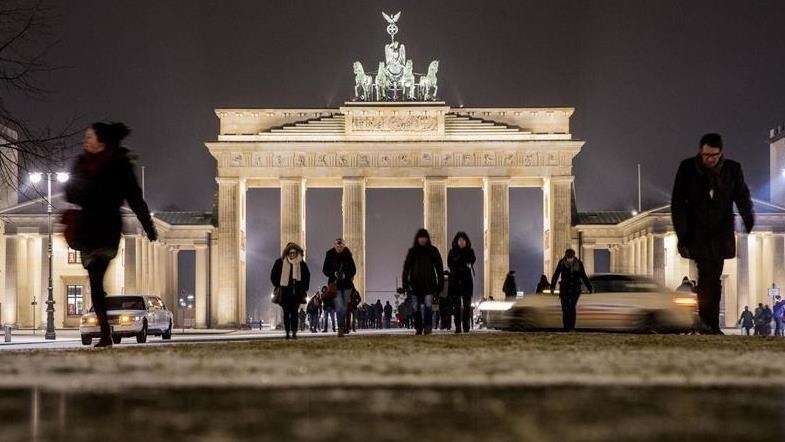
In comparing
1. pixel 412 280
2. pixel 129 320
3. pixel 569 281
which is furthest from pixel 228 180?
pixel 412 280

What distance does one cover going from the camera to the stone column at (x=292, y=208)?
7838cm

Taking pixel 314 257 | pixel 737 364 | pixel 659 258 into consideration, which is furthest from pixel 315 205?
pixel 737 364

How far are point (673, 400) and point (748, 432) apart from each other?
133 centimetres

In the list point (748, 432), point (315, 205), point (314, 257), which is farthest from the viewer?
point (314, 257)

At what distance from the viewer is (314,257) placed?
350 ft

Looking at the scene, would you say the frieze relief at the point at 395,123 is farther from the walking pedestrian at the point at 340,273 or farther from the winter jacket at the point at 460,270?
the winter jacket at the point at 460,270

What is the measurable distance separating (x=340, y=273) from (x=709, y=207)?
11609 millimetres

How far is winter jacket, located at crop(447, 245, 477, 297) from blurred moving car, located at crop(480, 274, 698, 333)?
11.4ft

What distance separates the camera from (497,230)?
7869 cm

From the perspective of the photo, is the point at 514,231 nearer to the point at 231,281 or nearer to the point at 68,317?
the point at 231,281

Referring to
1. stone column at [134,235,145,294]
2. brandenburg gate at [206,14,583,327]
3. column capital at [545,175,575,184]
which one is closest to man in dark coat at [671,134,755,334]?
stone column at [134,235,145,294]

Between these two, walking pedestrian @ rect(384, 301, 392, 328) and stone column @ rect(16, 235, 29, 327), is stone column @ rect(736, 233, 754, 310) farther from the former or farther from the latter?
stone column @ rect(16, 235, 29, 327)

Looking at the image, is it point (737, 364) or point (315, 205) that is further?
point (315, 205)

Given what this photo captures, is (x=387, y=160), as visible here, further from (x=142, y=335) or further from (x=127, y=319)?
(x=127, y=319)
